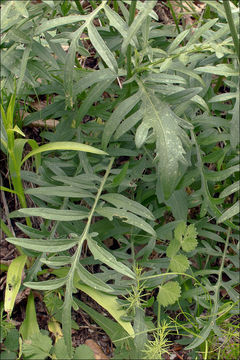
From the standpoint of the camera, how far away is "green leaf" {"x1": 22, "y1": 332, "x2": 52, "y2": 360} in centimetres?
143

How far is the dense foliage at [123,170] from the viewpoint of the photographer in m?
1.27

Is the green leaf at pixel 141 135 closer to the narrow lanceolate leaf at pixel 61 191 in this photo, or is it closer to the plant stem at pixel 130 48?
the plant stem at pixel 130 48

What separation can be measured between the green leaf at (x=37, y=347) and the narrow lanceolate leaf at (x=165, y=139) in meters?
0.66

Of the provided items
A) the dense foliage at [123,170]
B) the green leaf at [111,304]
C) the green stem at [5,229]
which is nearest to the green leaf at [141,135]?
the dense foliage at [123,170]

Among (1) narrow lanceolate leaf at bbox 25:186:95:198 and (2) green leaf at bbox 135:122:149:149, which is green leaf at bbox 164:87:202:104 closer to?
(2) green leaf at bbox 135:122:149:149

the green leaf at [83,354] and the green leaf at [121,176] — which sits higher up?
the green leaf at [121,176]

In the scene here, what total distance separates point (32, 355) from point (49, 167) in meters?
0.62

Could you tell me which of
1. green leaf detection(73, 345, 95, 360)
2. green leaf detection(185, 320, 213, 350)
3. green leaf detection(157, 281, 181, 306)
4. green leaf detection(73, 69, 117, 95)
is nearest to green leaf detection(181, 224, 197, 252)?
green leaf detection(157, 281, 181, 306)

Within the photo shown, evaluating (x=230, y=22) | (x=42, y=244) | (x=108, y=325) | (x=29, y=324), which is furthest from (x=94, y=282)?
(x=230, y=22)

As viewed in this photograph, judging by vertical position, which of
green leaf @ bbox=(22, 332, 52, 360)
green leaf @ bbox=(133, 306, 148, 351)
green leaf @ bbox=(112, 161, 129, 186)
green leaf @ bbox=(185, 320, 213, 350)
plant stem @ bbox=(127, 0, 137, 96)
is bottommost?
green leaf @ bbox=(185, 320, 213, 350)

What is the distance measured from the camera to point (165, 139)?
119 cm

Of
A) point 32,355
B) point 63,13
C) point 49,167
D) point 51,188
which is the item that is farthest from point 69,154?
point 32,355

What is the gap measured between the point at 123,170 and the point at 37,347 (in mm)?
638

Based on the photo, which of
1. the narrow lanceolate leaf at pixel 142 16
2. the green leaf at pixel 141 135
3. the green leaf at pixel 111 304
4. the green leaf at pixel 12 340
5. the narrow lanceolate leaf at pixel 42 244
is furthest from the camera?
the green leaf at pixel 12 340
